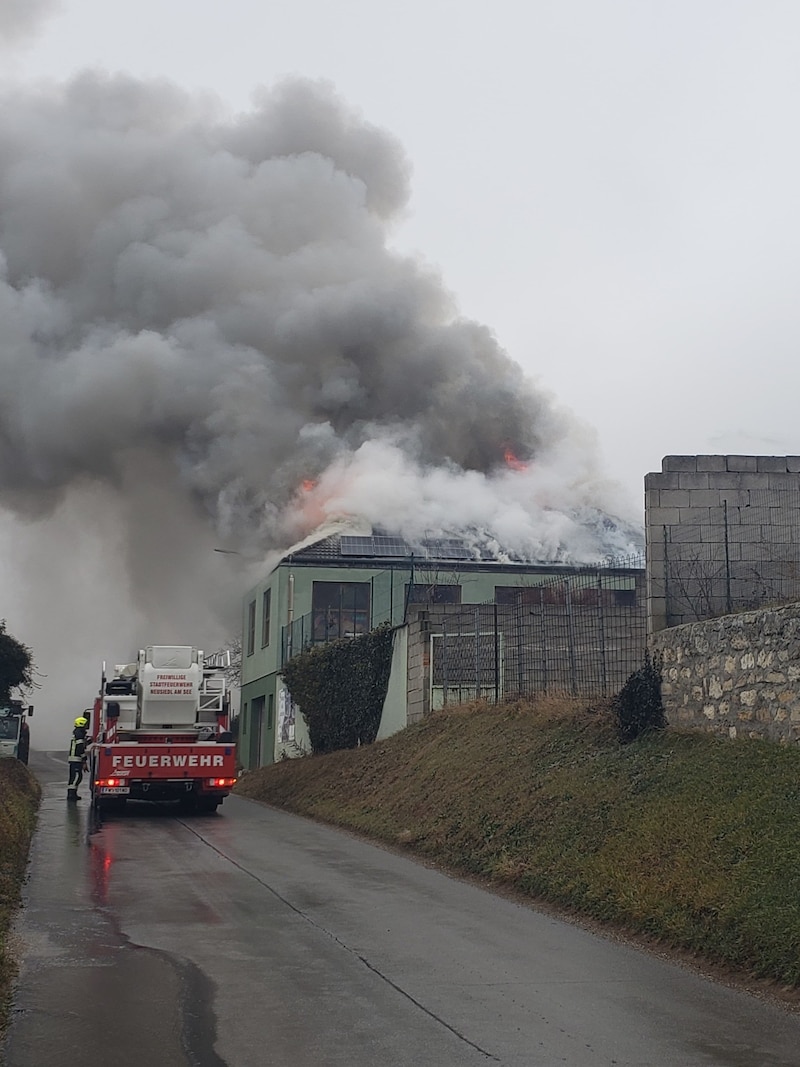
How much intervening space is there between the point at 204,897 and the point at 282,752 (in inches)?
844

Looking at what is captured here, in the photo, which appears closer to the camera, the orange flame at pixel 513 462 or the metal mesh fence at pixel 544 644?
the metal mesh fence at pixel 544 644

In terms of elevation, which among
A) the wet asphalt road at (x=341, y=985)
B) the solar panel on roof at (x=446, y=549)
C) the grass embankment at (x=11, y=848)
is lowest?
the wet asphalt road at (x=341, y=985)

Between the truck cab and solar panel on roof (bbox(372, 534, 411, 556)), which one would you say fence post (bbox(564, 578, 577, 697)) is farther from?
the truck cab

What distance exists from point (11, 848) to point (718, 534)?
9012mm

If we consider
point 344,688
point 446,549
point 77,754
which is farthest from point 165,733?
point 446,549

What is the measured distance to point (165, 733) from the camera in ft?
64.9

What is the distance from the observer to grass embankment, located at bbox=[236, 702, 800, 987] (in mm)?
7914

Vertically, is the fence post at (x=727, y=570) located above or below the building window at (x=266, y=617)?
below

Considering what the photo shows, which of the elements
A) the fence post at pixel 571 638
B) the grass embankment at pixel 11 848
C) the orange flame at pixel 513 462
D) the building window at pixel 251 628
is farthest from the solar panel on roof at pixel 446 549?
the fence post at pixel 571 638

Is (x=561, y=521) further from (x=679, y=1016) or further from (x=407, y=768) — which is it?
(x=679, y=1016)

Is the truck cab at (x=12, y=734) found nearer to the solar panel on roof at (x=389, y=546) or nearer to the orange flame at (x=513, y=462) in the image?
the solar panel on roof at (x=389, y=546)

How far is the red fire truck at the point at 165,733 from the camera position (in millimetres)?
19297

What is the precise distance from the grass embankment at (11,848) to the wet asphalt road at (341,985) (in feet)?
0.39

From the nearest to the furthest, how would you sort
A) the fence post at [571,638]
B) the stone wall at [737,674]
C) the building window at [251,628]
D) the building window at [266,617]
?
the stone wall at [737,674], the fence post at [571,638], the building window at [266,617], the building window at [251,628]
